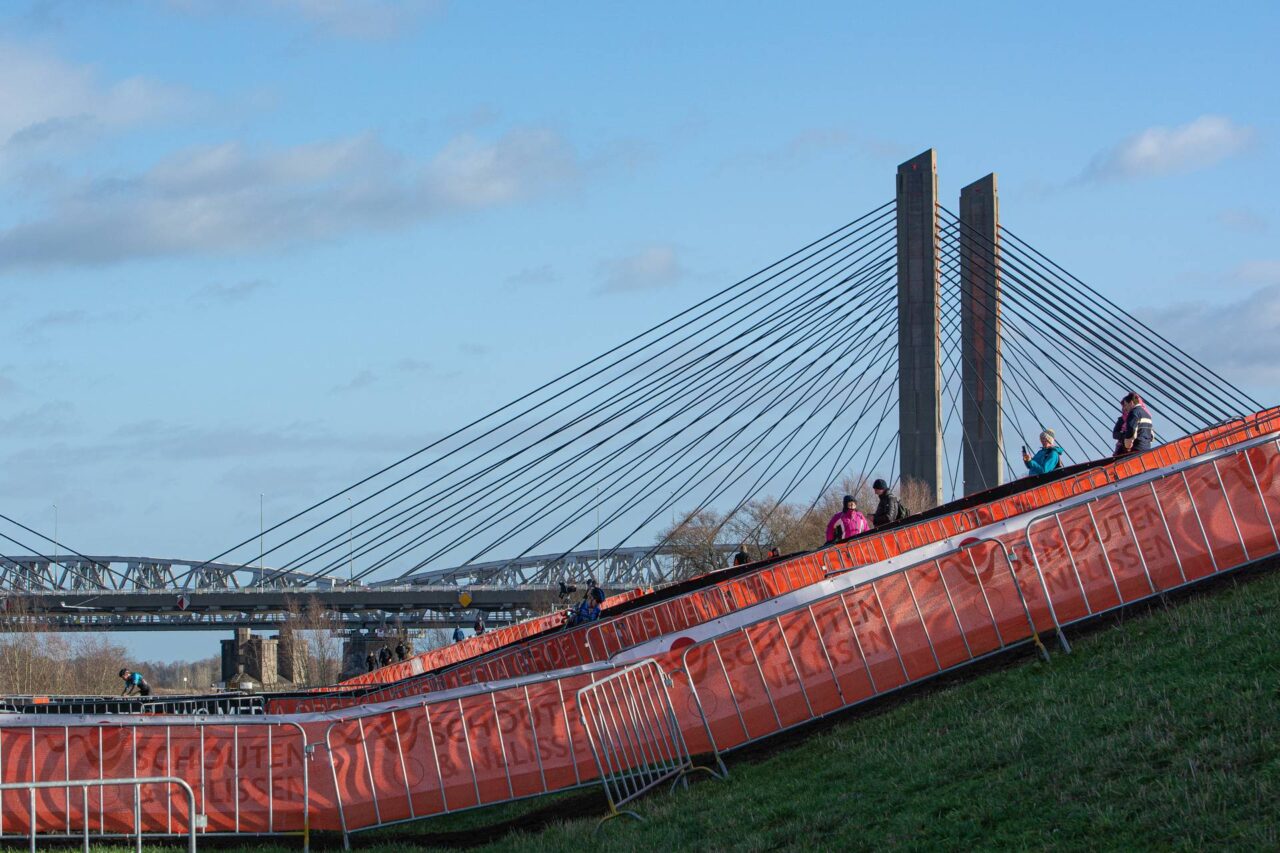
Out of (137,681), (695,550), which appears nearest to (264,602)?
(695,550)

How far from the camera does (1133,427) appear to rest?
20.1 metres

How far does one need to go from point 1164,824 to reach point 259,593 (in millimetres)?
101251

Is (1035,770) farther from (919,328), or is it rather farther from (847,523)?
(919,328)

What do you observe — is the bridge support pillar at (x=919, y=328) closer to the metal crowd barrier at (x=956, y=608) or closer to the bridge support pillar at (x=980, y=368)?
the bridge support pillar at (x=980, y=368)

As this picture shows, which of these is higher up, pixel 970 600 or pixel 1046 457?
pixel 1046 457

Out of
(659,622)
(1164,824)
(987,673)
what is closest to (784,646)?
(987,673)

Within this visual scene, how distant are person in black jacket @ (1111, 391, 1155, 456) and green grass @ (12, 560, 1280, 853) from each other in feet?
22.0

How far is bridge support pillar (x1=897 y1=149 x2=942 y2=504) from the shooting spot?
33312 mm

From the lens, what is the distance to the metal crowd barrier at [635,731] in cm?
1248

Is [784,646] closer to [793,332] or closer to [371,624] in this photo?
[793,332]

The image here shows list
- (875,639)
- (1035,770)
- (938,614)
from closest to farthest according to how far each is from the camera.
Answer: (1035,770)
(875,639)
(938,614)

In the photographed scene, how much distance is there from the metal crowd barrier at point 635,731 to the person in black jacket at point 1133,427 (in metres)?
9.60

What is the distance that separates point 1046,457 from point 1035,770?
Answer: 12913 millimetres

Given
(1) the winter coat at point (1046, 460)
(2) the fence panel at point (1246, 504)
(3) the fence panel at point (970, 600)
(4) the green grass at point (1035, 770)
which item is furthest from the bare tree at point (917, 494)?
(4) the green grass at point (1035, 770)
